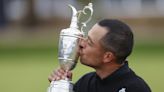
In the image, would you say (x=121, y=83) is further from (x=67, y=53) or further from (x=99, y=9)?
(x=99, y=9)

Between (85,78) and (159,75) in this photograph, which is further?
(159,75)

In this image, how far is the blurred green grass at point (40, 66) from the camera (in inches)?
466

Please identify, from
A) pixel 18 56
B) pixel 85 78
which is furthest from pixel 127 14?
pixel 85 78

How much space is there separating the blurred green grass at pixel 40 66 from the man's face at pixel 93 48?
17.4ft

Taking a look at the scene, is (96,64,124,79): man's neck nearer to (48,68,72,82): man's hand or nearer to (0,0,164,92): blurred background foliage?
(48,68,72,82): man's hand

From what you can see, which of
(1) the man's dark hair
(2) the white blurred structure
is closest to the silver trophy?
(1) the man's dark hair

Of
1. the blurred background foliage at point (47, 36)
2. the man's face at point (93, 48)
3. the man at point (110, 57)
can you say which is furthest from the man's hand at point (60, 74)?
the blurred background foliage at point (47, 36)

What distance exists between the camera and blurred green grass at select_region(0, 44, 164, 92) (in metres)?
11.8

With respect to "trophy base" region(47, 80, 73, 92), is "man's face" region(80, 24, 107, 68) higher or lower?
higher

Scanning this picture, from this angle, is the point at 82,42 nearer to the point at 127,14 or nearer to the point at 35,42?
the point at 35,42

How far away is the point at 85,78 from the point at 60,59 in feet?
0.95

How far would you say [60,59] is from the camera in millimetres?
5590

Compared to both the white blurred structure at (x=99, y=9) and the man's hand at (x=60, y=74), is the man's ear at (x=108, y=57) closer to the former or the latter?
the man's hand at (x=60, y=74)

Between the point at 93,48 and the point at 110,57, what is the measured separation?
0.37 feet
